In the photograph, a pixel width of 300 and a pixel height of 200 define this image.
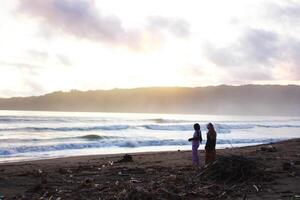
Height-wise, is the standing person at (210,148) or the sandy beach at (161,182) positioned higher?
the standing person at (210,148)

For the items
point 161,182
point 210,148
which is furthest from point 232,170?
point 210,148

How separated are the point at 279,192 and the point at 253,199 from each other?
0.98 m

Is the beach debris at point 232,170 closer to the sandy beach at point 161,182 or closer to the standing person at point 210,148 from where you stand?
the sandy beach at point 161,182

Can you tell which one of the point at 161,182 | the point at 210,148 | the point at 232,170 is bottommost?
the point at 161,182

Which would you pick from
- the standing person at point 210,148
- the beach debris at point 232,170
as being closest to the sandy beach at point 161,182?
the beach debris at point 232,170

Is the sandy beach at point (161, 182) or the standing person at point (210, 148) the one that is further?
the standing person at point (210, 148)

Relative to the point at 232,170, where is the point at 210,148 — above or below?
above

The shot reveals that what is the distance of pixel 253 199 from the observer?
377 inches

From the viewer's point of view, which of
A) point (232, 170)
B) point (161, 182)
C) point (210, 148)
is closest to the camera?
point (161, 182)

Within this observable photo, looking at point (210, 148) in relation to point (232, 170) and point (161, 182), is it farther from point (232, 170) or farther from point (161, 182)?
point (161, 182)

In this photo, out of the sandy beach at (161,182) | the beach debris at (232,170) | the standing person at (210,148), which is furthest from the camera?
the standing person at (210,148)

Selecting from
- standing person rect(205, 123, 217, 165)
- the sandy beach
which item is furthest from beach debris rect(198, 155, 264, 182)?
standing person rect(205, 123, 217, 165)

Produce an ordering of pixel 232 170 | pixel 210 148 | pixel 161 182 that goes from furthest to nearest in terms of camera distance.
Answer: pixel 210 148, pixel 232 170, pixel 161 182

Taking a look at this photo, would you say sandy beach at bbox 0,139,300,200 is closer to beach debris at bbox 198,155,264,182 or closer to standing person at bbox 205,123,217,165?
beach debris at bbox 198,155,264,182
